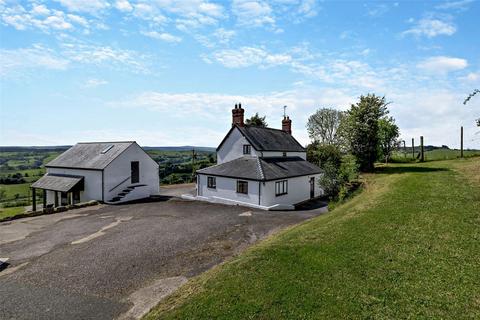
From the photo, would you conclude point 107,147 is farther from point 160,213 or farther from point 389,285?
point 389,285

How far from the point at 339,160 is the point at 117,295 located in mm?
37284

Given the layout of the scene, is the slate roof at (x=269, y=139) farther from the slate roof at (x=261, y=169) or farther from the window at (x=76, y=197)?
the window at (x=76, y=197)

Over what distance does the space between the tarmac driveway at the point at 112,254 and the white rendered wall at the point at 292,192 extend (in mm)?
2187

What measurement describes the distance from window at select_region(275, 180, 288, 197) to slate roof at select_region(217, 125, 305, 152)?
5.11 meters

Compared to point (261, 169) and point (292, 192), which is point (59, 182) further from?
point (292, 192)

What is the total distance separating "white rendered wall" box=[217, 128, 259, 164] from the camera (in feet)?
108

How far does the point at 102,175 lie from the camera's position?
29.8 metres

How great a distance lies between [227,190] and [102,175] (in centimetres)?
1344

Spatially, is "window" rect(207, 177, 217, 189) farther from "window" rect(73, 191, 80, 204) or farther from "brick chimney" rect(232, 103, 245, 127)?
"window" rect(73, 191, 80, 204)

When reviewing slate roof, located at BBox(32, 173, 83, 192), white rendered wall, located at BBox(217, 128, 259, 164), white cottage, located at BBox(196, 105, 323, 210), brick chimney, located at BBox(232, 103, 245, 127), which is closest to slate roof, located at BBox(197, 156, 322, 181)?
white cottage, located at BBox(196, 105, 323, 210)

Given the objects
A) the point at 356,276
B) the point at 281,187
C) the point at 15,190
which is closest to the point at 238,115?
the point at 281,187

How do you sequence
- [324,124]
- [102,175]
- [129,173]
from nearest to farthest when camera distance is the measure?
[102,175] < [129,173] < [324,124]

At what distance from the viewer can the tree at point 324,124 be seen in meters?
63.6

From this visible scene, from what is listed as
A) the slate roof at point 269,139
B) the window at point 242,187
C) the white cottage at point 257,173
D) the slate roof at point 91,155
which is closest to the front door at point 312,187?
the white cottage at point 257,173
